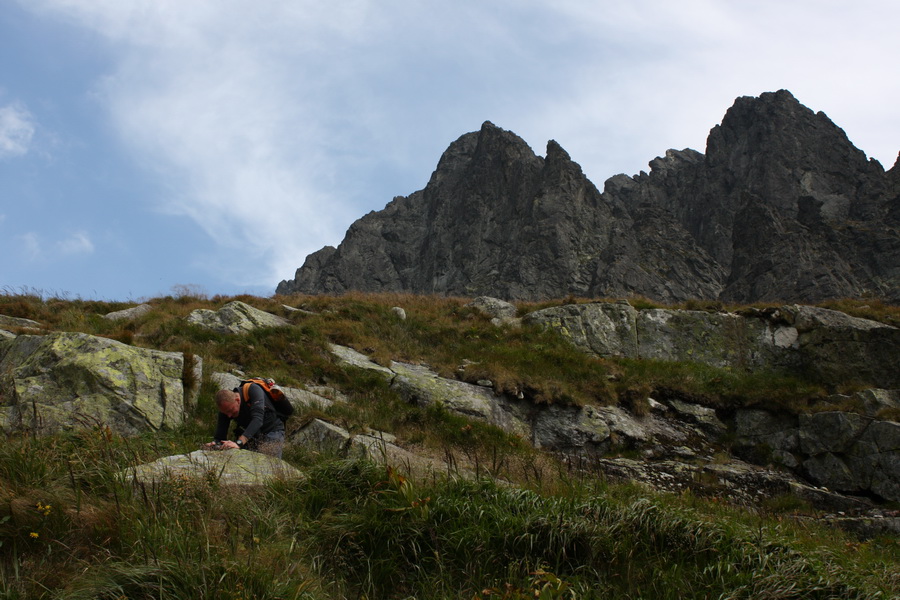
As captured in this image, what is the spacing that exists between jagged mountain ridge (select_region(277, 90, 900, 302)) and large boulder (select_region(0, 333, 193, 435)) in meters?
60.5

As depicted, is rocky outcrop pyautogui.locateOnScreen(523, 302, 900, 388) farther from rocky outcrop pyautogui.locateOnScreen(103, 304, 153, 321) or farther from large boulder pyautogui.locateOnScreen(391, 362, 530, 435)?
rocky outcrop pyautogui.locateOnScreen(103, 304, 153, 321)

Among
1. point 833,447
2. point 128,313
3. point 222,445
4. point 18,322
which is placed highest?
point 128,313

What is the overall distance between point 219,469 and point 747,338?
16201 mm

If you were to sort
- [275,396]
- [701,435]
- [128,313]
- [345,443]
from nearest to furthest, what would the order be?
[275,396]
[345,443]
[701,435]
[128,313]

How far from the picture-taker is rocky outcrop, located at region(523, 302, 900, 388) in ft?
51.7

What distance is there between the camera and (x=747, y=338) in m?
17.6

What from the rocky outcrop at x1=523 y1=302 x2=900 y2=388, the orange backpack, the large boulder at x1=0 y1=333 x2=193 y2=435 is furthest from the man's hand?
the rocky outcrop at x1=523 y1=302 x2=900 y2=388

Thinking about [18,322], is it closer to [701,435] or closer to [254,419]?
[254,419]

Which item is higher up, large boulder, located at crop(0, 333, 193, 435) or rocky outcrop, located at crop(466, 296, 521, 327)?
rocky outcrop, located at crop(466, 296, 521, 327)

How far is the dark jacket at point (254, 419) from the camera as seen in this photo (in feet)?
24.9

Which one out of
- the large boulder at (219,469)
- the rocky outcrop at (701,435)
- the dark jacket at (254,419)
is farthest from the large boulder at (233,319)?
the large boulder at (219,469)

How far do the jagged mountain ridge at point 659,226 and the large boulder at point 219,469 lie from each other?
62021mm

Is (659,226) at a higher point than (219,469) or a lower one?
higher

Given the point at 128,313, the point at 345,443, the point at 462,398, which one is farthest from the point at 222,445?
the point at 128,313
